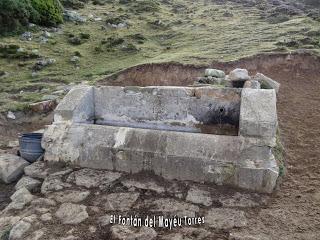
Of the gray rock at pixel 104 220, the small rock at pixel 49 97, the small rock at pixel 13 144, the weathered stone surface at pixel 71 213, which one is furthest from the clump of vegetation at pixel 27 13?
Result: the gray rock at pixel 104 220

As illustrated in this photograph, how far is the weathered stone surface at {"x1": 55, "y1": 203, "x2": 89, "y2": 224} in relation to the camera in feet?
14.5

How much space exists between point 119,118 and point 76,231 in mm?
2501

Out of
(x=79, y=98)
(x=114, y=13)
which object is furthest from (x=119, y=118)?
(x=114, y=13)

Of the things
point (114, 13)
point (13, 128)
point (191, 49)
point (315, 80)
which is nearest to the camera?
point (13, 128)

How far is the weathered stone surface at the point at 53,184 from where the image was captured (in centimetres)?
507

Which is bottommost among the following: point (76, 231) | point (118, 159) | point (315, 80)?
point (76, 231)

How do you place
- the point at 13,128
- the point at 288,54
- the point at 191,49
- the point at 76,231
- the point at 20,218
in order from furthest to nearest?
the point at 191,49 → the point at 288,54 → the point at 13,128 → the point at 20,218 → the point at 76,231

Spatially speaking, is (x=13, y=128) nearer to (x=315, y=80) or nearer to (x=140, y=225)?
(x=140, y=225)

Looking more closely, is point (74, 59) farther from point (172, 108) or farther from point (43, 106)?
point (172, 108)

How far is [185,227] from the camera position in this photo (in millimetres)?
4234

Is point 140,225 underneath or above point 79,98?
underneath

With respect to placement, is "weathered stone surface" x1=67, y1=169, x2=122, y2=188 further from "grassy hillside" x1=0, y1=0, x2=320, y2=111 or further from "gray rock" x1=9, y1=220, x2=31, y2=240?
"grassy hillside" x1=0, y1=0, x2=320, y2=111

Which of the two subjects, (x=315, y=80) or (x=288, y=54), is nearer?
(x=315, y=80)

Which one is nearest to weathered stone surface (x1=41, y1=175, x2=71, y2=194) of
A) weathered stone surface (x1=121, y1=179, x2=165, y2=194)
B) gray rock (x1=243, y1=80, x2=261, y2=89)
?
weathered stone surface (x1=121, y1=179, x2=165, y2=194)
